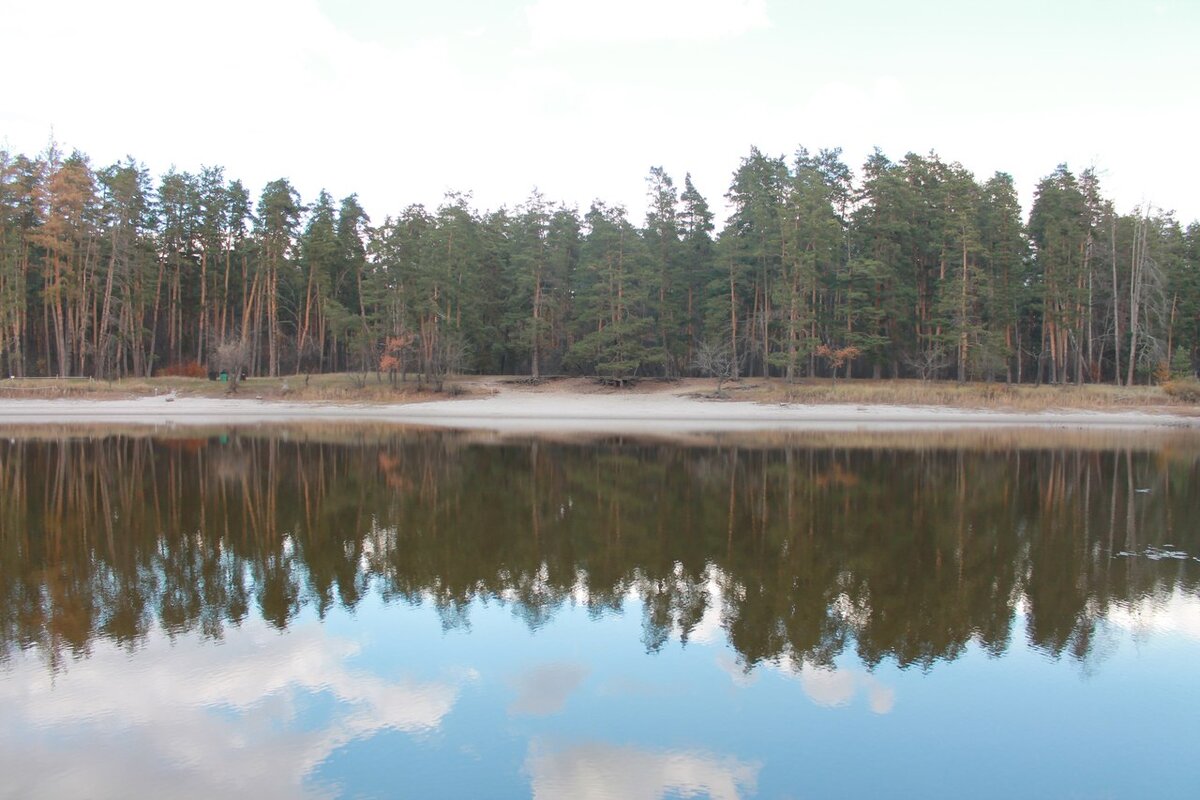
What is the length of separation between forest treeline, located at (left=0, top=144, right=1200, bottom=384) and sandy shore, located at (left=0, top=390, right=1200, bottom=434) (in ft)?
17.1

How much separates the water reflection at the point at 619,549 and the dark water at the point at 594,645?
0.07 metres

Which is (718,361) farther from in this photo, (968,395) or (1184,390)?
(1184,390)

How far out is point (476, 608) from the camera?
30.3 ft

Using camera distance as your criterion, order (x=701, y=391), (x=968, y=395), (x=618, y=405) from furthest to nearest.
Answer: (x=701, y=391) → (x=618, y=405) → (x=968, y=395)

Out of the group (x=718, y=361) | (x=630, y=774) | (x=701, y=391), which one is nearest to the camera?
(x=630, y=774)

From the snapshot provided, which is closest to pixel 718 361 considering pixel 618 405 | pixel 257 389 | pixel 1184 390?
pixel 618 405

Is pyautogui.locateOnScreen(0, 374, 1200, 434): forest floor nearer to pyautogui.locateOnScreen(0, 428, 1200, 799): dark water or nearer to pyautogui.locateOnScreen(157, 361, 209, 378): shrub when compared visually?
pyautogui.locateOnScreen(157, 361, 209, 378): shrub

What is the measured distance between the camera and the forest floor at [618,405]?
39.1 meters

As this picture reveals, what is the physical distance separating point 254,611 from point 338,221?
62424mm

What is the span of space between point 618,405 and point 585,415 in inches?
187

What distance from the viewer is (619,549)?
12.2 m

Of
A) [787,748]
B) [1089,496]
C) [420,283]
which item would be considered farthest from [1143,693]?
[420,283]

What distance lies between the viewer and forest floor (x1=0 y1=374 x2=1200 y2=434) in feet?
128

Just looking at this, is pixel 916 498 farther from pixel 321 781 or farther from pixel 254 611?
pixel 321 781
